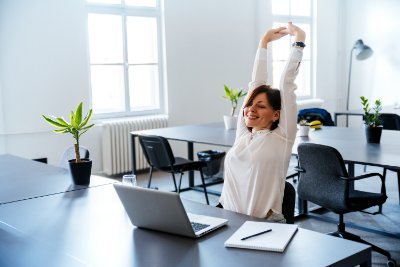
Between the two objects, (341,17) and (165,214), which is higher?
(341,17)

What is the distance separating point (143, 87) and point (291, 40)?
2998 mm

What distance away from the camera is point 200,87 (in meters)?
7.11

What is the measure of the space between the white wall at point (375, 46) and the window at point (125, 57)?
12.3 feet

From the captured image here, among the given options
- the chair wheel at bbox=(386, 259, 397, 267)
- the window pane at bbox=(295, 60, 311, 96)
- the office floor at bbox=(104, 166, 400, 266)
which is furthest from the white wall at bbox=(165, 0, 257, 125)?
the chair wheel at bbox=(386, 259, 397, 267)

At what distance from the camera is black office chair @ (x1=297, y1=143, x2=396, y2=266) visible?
3326 mm

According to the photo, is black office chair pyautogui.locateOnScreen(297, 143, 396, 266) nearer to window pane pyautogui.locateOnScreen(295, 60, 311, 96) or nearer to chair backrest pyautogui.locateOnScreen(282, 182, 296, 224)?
chair backrest pyautogui.locateOnScreen(282, 182, 296, 224)

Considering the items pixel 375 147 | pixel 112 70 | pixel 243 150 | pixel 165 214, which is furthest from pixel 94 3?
pixel 165 214

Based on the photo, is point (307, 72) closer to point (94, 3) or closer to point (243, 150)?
point (94, 3)

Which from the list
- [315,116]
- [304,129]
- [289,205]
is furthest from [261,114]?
[315,116]

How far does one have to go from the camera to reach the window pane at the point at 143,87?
669 cm

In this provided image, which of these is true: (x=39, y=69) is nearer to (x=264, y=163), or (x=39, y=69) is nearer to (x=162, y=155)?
(x=162, y=155)

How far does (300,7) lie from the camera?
864 centimetres

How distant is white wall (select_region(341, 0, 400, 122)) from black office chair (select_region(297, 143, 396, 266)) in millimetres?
5414

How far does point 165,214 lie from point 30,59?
4.28 m
